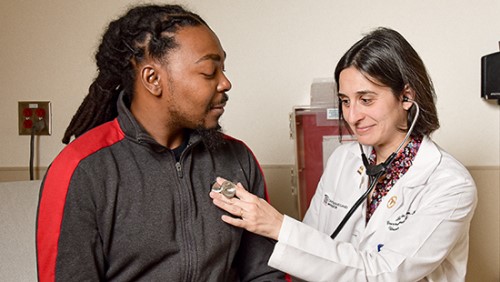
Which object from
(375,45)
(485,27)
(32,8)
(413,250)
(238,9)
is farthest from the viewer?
(32,8)

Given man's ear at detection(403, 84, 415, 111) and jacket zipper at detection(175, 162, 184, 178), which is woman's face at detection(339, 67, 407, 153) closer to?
man's ear at detection(403, 84, 415, 111)

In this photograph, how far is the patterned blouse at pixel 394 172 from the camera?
1.31m

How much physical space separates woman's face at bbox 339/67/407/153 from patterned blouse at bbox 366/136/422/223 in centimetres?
6

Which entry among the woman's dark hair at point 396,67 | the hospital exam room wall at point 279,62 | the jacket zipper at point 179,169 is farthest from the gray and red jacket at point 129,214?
the hospital exam room wall at point 279,62

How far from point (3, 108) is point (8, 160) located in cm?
23

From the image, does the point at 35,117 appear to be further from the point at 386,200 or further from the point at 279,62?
the point at 386,200

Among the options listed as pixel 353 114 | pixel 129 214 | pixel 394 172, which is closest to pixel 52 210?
pixel 129 214

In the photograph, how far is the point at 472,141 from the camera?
1851 mm

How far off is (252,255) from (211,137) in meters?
0.32

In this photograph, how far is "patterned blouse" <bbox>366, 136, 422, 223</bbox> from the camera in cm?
131

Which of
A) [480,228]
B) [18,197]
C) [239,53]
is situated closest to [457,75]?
[480,228]

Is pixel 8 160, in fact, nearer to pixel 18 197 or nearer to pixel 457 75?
pixel 18 197

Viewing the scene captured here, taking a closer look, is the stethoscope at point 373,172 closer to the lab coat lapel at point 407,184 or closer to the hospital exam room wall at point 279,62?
the lab coat lapel at point 407,184

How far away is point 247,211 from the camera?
3.67 ft
